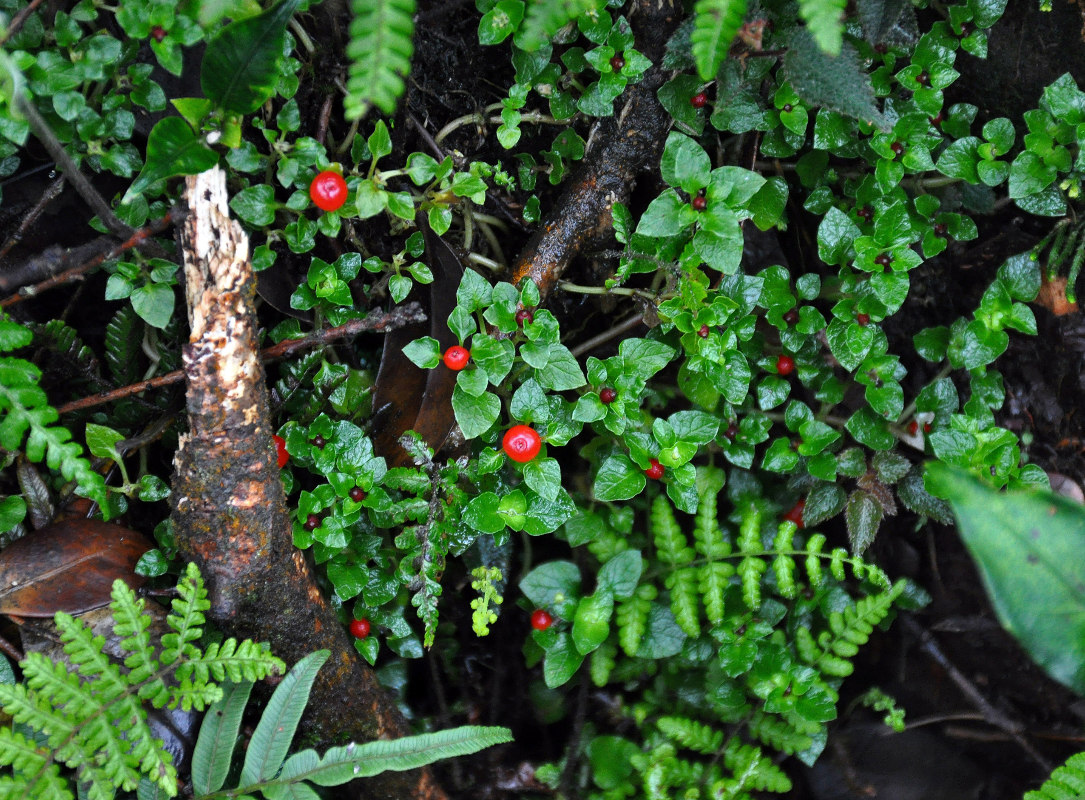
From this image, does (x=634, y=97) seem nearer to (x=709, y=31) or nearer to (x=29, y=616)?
(x=709, y=31)

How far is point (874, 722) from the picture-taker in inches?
101

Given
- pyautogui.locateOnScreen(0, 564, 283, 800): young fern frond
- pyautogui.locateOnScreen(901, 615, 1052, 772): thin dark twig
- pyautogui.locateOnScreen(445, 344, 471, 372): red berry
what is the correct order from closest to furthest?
1. pyautogui.locateOnScreen(0, 564, 283, 800): young fern frond
2. pyautogui.locateOnScreen(445, 344, 471, 372): red berry
3. pyautogui.locateOnScreen(901, 615, 1052, 772): thin dark twig

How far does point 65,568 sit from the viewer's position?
6.23ft

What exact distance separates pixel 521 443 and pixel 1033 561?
114 centimetres

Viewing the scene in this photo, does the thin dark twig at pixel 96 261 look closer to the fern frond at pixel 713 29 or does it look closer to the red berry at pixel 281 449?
the red berry at pixel 281 449

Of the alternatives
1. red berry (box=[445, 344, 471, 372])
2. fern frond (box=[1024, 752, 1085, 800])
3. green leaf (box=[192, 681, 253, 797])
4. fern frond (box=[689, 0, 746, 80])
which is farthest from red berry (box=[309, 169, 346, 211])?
fern frond (box=[1024, 752, 1085, 800])

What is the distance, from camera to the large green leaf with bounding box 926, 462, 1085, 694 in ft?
4.42

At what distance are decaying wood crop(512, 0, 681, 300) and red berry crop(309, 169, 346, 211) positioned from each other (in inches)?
22.3

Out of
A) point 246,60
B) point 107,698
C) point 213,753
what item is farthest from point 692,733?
point 246,60

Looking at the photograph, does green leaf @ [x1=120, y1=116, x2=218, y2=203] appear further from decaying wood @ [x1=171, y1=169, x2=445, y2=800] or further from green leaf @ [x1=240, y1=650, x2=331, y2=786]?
green leaf @ [x1=240, y1=650, x2=331, y2=786]

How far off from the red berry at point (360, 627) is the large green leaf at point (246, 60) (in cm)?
139

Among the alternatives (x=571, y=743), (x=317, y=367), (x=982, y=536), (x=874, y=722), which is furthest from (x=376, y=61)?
(x=874, y=722)

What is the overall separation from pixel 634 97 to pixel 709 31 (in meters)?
0.71

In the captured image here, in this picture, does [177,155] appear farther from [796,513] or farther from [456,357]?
[796,513]
